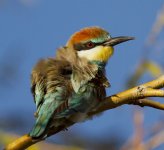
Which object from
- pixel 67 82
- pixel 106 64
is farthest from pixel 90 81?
pixel 106 64

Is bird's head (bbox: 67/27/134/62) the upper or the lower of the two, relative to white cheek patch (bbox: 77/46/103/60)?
upper

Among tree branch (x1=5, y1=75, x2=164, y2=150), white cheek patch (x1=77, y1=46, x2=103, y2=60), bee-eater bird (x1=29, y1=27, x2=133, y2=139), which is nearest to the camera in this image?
tree branch (x1=5, y1=75, x2=164, y2=150)

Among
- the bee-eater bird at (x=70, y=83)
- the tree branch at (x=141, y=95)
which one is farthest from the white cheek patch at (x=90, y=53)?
the tree branch at (x=141, y=95)

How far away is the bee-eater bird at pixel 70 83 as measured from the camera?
1.73 metres

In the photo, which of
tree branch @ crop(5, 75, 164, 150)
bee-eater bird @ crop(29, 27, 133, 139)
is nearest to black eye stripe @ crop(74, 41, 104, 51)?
bee-eater bird @ crop(29, 27, 133, 139)

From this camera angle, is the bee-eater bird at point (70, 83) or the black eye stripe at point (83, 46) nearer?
the bee-eater bird at point (70, 83)

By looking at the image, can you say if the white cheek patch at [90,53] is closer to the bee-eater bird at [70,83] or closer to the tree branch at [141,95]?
the bee-eater bird at [70,83]

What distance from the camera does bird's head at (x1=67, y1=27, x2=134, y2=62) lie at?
7.43 feet

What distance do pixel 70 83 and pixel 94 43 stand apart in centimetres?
46

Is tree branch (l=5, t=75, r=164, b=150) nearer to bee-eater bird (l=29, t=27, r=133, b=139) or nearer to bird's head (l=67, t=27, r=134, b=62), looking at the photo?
bee-eater bird (l=29, t=27, r=133, b=139)

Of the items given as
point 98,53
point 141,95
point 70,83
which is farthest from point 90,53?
point 141,95

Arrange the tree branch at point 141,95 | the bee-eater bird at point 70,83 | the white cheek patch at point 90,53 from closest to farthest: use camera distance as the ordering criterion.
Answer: the tree branch at point 141,95
the bee-eater bird at point 70,83
the white cheek patch at point 90,53

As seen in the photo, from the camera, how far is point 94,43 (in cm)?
231

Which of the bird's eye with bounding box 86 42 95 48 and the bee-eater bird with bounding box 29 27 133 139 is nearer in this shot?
the bee-eater bird with bounding box 29 27 133 139
